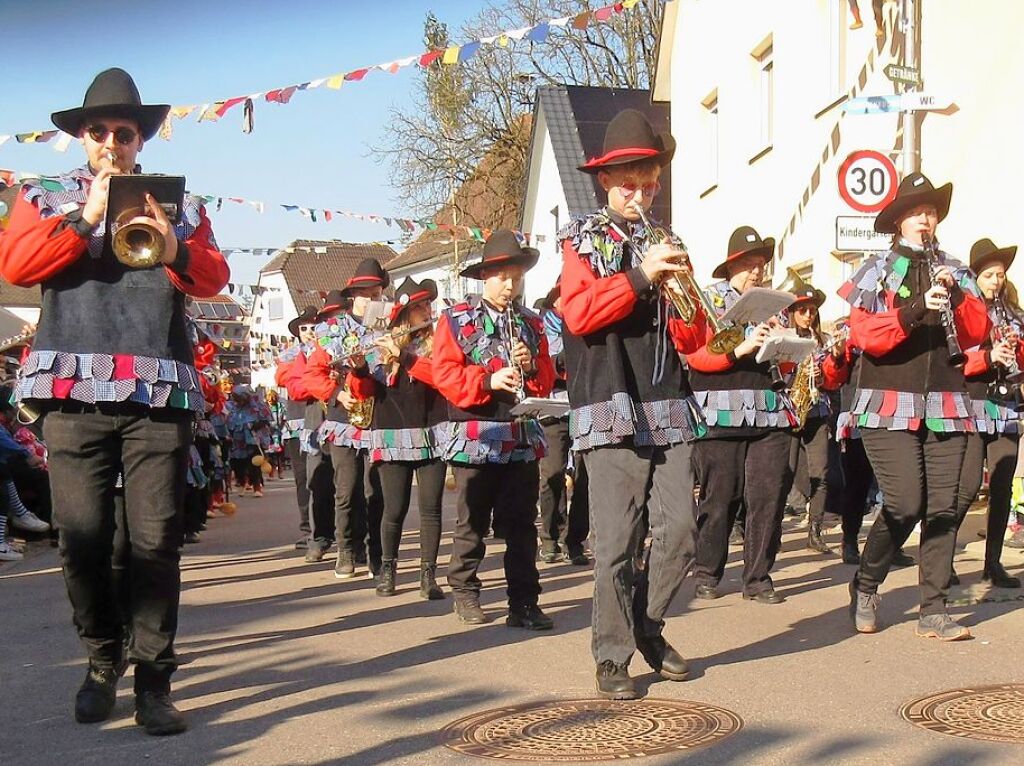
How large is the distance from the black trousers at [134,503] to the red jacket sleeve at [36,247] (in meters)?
0.56

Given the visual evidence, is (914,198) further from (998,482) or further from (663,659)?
(663,659)

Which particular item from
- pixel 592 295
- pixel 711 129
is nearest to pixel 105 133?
pixel 592 295

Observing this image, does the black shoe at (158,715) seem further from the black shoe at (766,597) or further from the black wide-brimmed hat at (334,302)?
the black wide-brimmed hat at (334,302)

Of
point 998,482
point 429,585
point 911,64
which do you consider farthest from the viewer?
point 911,64

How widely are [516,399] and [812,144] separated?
1099 centimetres

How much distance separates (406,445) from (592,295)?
12.8 feet

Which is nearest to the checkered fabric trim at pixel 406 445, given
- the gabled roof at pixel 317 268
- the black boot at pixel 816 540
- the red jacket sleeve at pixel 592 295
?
the red jacket sleeve at pixel 592 295

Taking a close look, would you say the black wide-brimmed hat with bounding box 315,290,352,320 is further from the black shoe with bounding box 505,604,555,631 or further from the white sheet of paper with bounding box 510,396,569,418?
the black shoe with bounding box 505,604,555,631

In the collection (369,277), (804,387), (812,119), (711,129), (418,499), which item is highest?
(711,129)

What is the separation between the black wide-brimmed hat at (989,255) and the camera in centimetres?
867

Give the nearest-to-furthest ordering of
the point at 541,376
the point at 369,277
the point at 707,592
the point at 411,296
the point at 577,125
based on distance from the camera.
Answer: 1. the point at 541,376
2. the point at 707,592
3. the point at 411,296
4. the point at 369,277
5. the point at 577,125

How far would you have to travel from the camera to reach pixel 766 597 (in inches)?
342

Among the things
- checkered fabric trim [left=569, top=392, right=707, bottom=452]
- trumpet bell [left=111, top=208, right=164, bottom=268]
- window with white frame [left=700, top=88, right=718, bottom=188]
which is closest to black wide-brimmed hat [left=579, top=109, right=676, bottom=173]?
checkered fabric trim [left=569, top=392, right=707, bottom=452]

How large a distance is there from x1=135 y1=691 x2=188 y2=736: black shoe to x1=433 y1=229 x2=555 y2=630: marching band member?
2.74 meters
